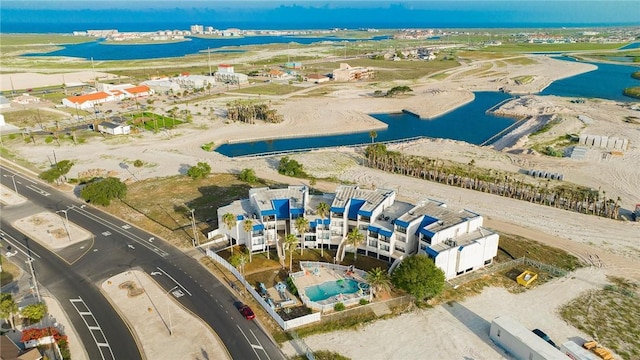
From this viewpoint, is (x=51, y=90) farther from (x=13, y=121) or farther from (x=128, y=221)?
(x=128, y=221)

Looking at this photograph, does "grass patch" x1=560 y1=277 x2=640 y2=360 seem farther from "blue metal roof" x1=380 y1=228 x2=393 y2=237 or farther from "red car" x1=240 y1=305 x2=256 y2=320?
"red car" x1=240 y1=305 x2=256 y2=320

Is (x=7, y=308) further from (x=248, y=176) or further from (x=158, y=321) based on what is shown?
(x=248, y=176)

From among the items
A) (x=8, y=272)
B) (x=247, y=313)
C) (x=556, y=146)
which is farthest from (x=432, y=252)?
(x=556, y=146)

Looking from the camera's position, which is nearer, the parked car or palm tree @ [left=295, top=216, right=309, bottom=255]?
the parked car

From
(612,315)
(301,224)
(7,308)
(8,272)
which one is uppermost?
(301,224)

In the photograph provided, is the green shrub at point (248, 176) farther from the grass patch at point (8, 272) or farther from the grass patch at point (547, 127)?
the grass patch at point (547, 127)

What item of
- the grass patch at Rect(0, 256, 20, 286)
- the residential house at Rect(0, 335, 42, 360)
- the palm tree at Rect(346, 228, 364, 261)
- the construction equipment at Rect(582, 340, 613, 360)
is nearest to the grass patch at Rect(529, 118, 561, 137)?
the palm tree at Rect(346, 228, 364, 261)

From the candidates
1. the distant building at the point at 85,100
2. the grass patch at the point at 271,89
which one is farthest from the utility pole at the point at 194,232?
the grass patch at the point at 271,89
